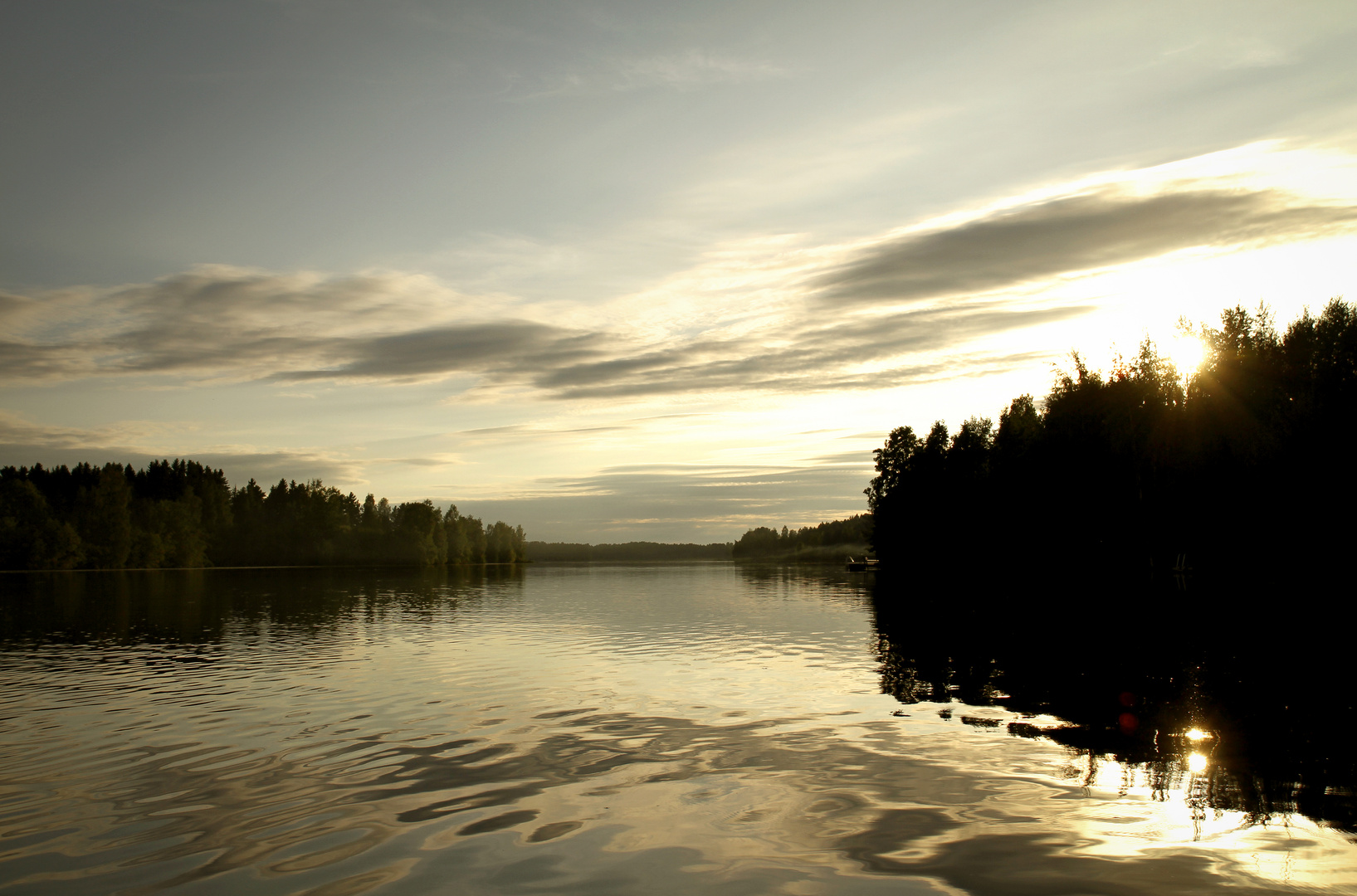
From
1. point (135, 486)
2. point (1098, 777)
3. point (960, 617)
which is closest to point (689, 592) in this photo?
point (960, 617)

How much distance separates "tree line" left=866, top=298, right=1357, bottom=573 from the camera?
62.0 meters

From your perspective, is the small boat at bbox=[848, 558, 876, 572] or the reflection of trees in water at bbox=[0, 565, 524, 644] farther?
the small boat at bbox=[848, 558, 876, 572]

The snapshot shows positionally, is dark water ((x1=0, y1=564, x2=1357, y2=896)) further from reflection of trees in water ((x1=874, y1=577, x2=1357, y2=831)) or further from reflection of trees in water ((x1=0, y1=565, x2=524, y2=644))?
reflection of trees in water ((x1=0, y1=565, x2=524, y2=644))

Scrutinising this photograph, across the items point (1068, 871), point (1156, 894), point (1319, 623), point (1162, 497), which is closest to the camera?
point (1156, 894)

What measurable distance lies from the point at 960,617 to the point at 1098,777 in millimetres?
39959

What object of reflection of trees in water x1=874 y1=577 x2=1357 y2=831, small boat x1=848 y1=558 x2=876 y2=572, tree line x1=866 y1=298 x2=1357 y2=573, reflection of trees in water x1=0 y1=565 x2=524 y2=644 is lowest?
small boat x1=848 y1=558 x2=876 y2=572

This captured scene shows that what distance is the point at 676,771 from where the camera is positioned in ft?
53.0

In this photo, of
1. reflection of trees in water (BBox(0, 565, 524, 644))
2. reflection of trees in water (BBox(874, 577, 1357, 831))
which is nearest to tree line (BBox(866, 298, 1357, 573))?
reflection of trees in water (BBox(874, 577, 1357, 831))

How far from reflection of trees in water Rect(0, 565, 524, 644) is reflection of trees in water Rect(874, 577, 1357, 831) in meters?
35.7

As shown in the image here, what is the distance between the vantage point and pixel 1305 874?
34.3 ft

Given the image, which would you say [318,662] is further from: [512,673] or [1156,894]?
[1156,894]

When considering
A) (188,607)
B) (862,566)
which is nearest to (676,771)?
(188,607)

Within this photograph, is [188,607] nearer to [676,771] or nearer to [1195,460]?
[676,771]

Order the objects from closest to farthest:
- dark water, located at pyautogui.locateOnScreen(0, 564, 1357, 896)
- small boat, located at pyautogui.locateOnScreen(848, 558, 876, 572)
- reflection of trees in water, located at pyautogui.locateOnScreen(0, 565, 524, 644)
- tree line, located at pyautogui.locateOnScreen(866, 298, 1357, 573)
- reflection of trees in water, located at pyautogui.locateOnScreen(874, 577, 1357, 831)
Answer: dark water, located at pyautogui.locateOnScreen(0, 564, 1357, 896), reflection of trees in water, located at pyautogui.locateOnScreen(874, 577, 1357, 831), reflection of trees in water, located at pyautogui.locateOnScreen(0, 565, 524, 644), tree line, located at pyautogui.locateOnScreen(866, 298, 1357, 573), small boat, located at pyautogui.locateOnScreen(848, 558, 876, 572)
